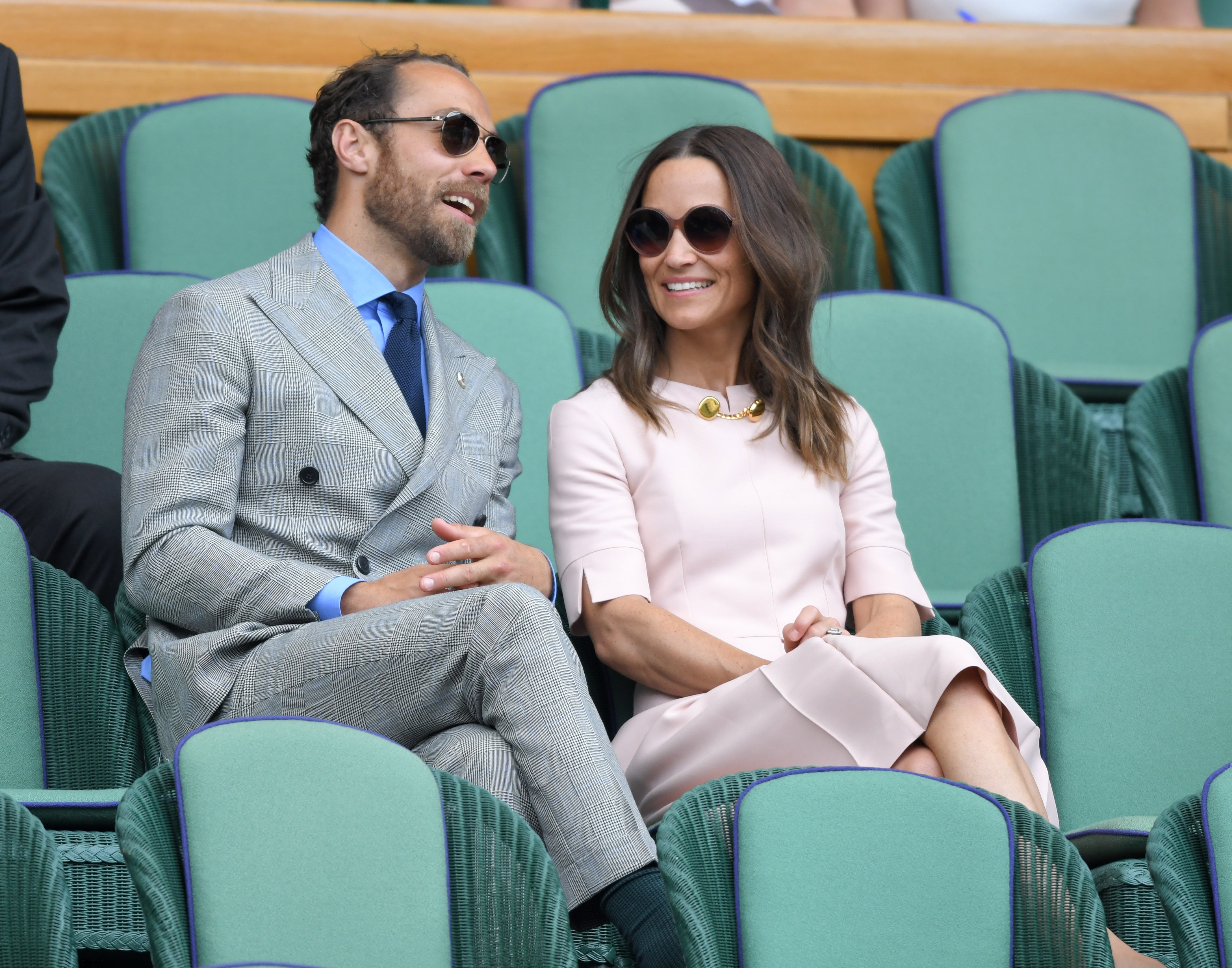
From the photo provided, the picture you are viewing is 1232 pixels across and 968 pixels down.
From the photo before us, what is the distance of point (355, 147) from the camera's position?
231 cm

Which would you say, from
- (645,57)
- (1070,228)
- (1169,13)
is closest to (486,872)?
(1070,228)

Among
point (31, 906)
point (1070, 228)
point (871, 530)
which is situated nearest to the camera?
point (31, 906)

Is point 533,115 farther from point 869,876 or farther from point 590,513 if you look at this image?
point 869,876

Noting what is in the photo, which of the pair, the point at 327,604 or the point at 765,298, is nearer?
the point at 327,604

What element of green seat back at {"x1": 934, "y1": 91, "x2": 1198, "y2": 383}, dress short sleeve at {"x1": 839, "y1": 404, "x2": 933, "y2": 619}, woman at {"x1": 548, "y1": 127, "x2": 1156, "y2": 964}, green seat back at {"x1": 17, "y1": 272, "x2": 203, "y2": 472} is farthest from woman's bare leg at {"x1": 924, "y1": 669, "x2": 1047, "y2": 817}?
green seat back at {"x1": 934, "y1": 91, "x2": 1198, "y2": 383}

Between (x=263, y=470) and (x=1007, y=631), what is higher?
→ (x=263, y=470)

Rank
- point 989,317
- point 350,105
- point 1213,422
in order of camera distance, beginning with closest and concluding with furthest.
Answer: point 350,105 → point 1213,422 → point 989,317

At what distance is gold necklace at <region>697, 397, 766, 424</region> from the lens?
7.30 ft

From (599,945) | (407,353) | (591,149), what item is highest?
(591,149)

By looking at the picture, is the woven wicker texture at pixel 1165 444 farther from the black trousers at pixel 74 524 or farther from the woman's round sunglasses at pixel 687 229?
the black trousers at pixel 74 524

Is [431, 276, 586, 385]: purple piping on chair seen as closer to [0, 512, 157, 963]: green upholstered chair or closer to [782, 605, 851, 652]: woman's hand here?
[782, 605, 851, 652]: woman's hand

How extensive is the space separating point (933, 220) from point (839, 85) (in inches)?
15.5

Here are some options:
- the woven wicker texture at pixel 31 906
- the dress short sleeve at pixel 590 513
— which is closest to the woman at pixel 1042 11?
the dress short sleeve at pixel 590 513

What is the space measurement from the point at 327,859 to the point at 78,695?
60 cm
